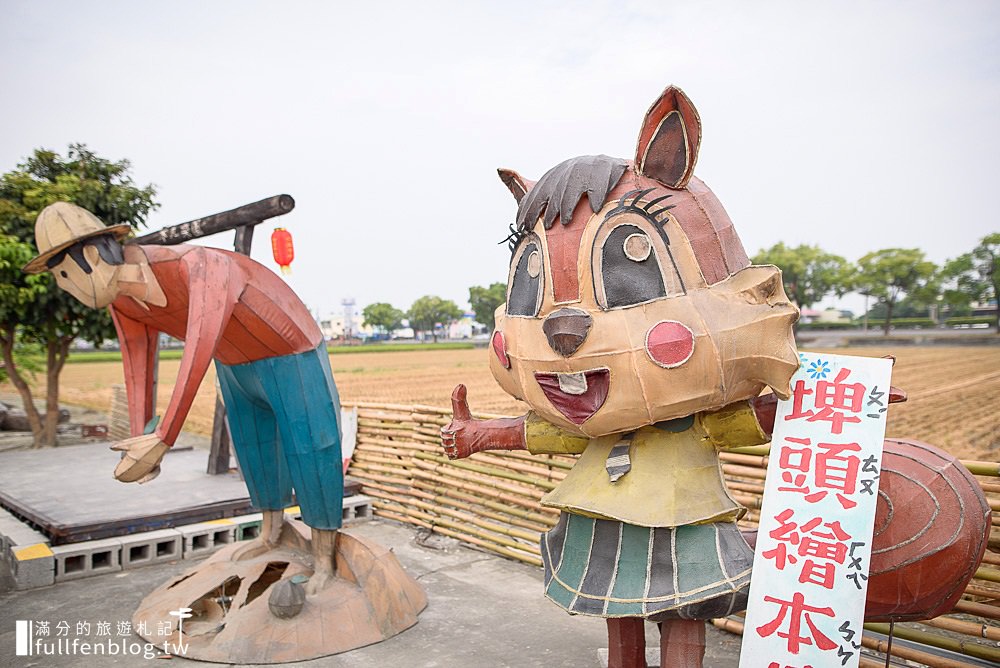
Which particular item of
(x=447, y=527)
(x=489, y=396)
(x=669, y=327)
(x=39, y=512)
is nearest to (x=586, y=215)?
(x=669, y=327)

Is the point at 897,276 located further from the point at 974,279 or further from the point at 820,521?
the point at 820,521

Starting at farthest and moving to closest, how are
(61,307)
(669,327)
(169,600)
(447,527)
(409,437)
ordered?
1. (61,307)
2. (409,437)
3. (447,527)
4. (169,600)
5. (669,327)

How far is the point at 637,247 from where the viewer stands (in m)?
2.39

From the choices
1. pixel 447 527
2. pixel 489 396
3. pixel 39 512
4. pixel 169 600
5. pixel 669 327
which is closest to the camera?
pixel 669 327

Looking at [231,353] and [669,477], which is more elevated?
[231,353]

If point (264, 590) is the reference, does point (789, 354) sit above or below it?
above

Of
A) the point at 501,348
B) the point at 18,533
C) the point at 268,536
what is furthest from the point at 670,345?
the point at 18,533

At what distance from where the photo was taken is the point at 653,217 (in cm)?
241

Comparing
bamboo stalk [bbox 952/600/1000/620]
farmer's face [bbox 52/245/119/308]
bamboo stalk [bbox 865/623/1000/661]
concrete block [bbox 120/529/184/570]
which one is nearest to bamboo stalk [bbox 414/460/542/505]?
concrete block [bbox 120/529/184/570]

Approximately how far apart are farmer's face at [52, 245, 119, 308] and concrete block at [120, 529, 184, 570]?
2272 millimetres

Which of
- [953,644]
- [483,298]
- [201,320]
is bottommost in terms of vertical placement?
[953,644]

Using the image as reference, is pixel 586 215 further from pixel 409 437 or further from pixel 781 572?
pixel 409 437

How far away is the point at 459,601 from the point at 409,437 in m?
2.19

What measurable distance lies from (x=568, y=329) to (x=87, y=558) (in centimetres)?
427
